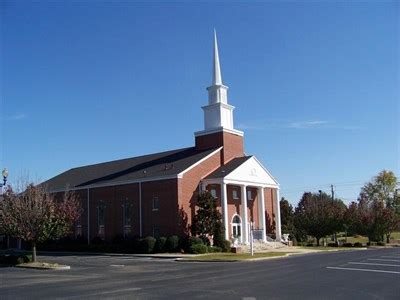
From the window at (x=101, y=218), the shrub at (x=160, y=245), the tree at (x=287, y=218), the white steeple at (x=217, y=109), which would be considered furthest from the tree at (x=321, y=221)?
the window at (x=101, y=218)

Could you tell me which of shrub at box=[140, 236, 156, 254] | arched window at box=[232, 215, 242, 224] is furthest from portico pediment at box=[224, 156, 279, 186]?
shrub at box=[140, 236, 156, 254]

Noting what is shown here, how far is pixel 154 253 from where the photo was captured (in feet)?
146

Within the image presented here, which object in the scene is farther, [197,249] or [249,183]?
[249,183]

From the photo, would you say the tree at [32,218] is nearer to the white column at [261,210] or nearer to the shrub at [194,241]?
the shrub at [194,241]

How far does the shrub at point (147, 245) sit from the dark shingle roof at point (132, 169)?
21.7 feet

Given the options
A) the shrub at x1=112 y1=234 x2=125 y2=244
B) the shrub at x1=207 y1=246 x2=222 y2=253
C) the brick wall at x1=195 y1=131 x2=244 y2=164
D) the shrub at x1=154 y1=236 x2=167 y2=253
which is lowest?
the shrub at x1=207 y1=246 x2=222 y2=253

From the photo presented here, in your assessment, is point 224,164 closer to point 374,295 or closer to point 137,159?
point 137,159

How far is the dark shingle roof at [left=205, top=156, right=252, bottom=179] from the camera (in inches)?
1973

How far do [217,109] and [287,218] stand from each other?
16919 mm

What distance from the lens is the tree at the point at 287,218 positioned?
199 feet

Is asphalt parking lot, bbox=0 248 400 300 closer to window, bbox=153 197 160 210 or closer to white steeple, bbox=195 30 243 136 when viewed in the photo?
window, bbox=153 197 160 210

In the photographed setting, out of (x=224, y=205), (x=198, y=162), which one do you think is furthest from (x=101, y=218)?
(x=224, y=205)

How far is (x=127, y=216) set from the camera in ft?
171

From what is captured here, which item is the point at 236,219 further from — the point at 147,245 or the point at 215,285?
the point at 215,285
